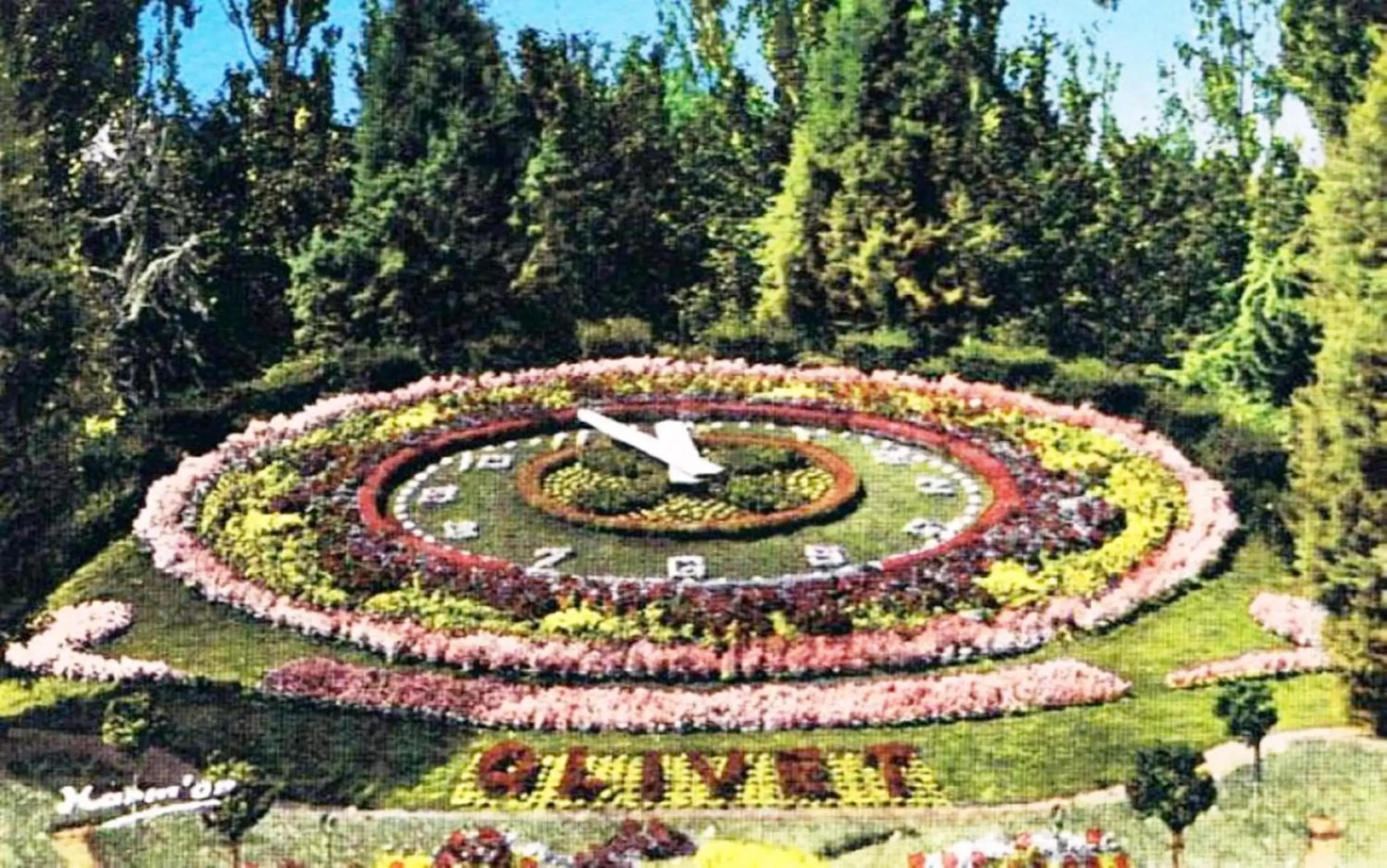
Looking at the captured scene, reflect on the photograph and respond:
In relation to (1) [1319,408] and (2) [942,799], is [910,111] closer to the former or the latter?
(1) [1319,408]

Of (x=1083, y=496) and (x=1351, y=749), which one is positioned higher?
(x=1083, y=496)

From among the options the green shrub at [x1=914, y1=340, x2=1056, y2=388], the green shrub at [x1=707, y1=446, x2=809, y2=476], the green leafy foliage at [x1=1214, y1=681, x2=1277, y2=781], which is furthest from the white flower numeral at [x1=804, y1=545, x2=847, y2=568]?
the green shrub at [x1=914, y1=340, x2=1056, y2=388]

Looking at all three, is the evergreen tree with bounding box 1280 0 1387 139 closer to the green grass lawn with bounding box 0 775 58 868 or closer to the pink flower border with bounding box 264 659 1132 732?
the pink flower border with bounding box 264 659 1132 732

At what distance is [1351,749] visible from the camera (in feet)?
23.7

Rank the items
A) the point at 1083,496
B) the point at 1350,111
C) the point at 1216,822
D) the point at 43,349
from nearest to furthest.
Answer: the point at 1216,822 < the point at 1350,111 < the point at 43,349 < the point at 1083,496

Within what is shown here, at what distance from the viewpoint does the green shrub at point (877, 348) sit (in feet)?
42.1

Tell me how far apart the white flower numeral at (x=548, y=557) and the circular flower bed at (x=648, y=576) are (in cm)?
19

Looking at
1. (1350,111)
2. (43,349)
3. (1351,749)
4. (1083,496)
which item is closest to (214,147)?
(43,349)

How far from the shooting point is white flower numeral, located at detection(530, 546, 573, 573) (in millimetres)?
9188

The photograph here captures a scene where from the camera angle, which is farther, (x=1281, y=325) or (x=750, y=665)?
(x=1281, y=325)

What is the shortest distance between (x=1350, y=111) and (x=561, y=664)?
437 cm

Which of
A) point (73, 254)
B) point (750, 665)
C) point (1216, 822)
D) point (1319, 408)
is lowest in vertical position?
point (1216, 822)

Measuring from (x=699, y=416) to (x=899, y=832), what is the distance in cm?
554

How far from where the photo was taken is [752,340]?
12773 millimetres
